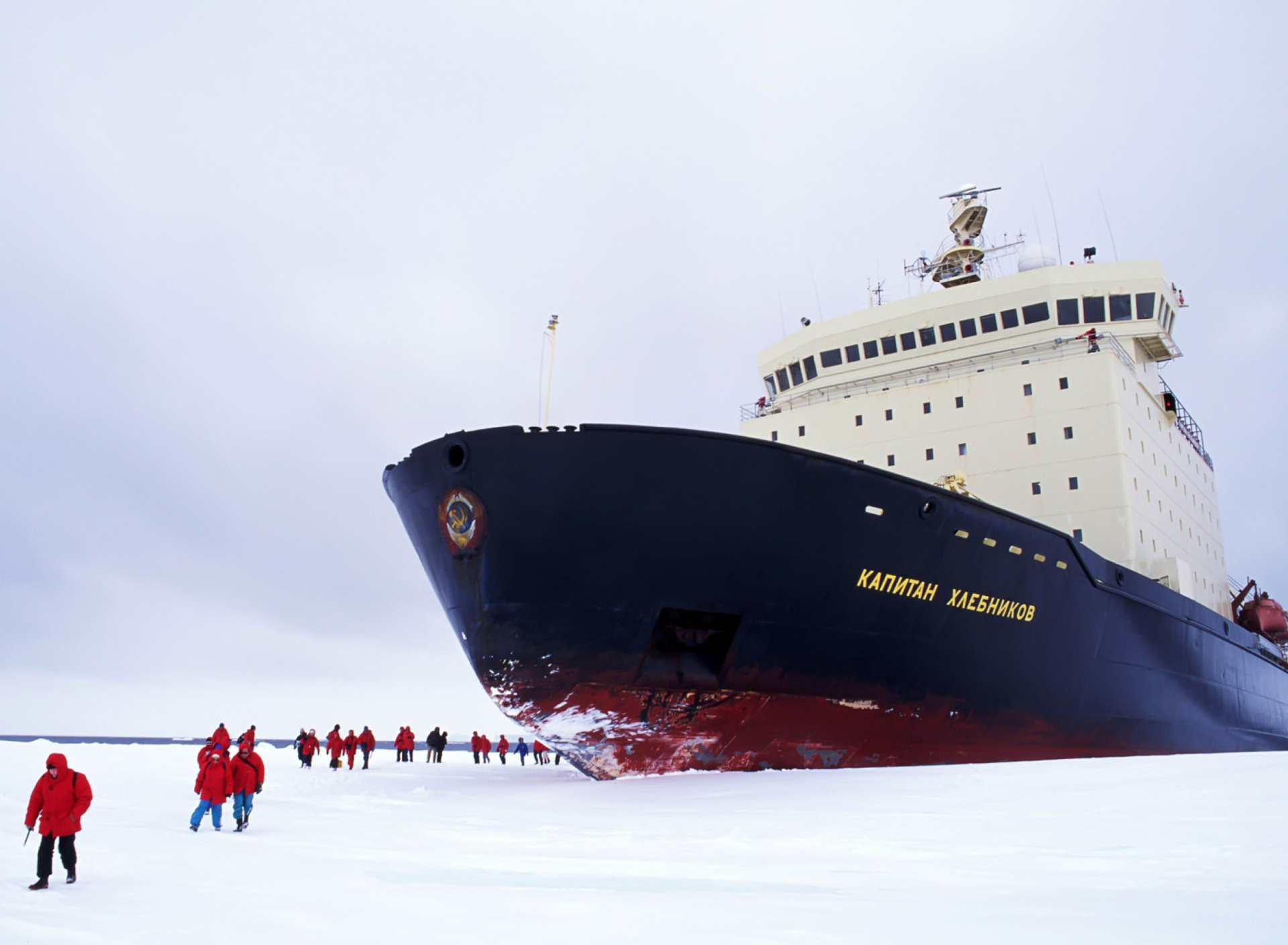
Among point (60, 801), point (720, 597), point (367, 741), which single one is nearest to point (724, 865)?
point (60, 801)

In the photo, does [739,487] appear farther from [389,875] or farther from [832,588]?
[389,875]

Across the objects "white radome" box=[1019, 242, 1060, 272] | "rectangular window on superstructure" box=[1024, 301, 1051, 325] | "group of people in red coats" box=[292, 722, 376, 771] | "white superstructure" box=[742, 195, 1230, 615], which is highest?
Result: "white radome" box=[1019, 242, 1060, 272]

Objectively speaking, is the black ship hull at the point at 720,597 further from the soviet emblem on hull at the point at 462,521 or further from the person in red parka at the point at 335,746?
the person in red parka at the point at 335,746

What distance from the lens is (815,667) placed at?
9.66 metres

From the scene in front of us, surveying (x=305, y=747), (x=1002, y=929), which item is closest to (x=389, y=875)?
(x=1002, y=929)

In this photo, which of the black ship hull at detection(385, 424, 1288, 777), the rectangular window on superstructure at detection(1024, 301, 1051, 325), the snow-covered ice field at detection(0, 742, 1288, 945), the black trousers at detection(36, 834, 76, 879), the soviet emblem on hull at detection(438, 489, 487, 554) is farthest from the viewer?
the rectangular window on superstructure at detection(1024, 301, 1051, 325)

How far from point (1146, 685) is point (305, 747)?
18273 millimetres

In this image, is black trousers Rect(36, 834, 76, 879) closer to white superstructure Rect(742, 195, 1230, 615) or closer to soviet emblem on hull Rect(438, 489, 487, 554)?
soviet emblem on hull Rect(438, 489, 487, 554)

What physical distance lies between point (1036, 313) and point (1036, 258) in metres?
2.82

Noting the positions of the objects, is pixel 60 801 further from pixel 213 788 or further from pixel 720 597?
pixel 720 597

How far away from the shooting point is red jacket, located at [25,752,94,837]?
4.95m

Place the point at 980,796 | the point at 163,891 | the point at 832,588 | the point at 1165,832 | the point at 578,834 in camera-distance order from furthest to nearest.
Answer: the point at 832,588 < the point at 980,796 < the point at 578,834 < the point at 1165,832 < the point at 163,891

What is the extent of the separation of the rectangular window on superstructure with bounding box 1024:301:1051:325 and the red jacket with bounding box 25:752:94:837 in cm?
1654

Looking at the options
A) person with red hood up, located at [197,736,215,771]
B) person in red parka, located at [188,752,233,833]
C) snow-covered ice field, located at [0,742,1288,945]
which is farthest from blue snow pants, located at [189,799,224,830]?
person with red hood up, located at [197,736,215,771]
